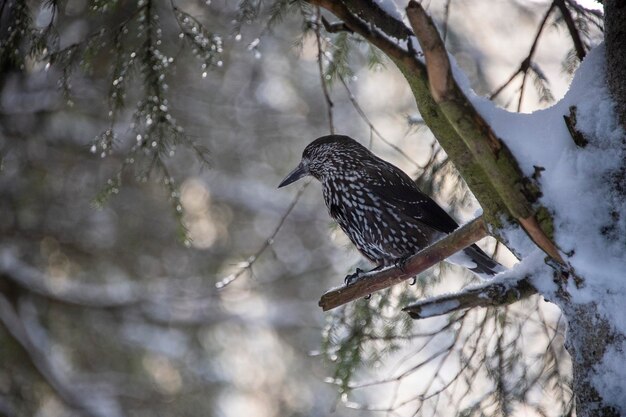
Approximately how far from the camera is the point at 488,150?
215 centimetres

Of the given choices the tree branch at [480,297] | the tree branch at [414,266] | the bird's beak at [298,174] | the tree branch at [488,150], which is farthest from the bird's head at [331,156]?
the tree branch at [488,150]

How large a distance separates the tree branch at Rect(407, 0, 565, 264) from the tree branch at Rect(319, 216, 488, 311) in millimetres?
232

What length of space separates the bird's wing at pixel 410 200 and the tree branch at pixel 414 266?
2.50ft

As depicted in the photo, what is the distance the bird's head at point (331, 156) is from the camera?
4215mm

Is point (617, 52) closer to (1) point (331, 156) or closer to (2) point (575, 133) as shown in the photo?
(2) point (575, 133)

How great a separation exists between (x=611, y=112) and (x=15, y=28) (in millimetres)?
2329

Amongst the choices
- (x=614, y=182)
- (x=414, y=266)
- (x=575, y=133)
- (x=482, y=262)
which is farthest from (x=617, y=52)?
(x=482, y=262)

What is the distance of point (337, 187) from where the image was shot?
13.4 feet

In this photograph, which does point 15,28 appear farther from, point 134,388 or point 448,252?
point 134,388

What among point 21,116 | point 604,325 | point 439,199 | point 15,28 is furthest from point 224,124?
point 604,325

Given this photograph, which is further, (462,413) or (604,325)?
(462,413)

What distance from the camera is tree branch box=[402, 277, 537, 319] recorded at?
2.33 m

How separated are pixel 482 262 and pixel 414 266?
101 cm

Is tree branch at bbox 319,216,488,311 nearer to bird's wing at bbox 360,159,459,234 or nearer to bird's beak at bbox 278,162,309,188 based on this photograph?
bird's wing at bbox 360,159,459,234
